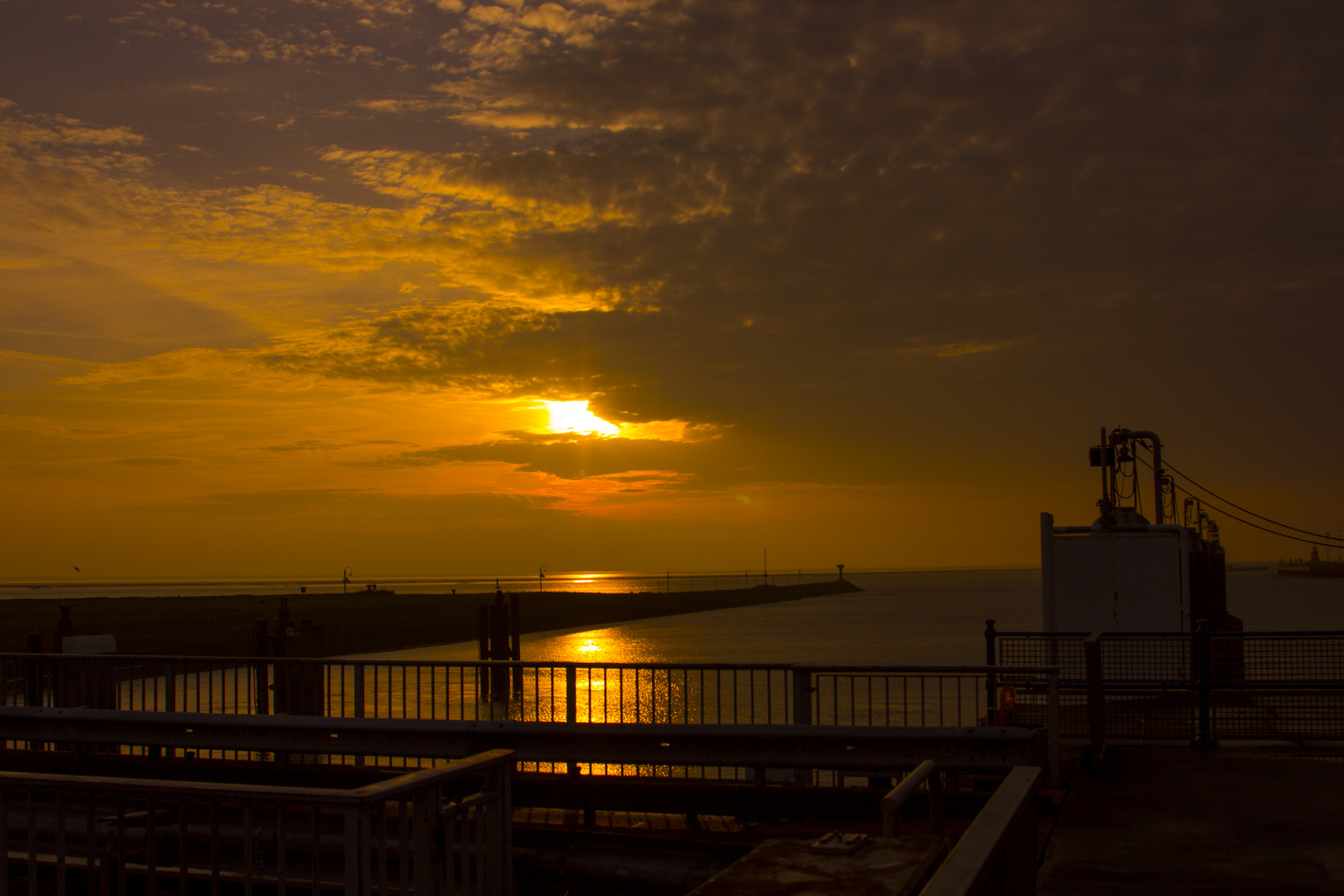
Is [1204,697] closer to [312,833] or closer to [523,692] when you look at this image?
[312,833]

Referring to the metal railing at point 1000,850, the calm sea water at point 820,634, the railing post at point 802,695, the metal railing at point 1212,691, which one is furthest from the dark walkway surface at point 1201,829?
the calm sea water at point 820,634

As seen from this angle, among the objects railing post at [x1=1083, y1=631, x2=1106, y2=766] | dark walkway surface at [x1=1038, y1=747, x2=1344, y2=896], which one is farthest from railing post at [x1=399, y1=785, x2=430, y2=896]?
railing post at [x1=1083, y1=631, x2=1106, y2=766]

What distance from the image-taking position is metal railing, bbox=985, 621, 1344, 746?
46.7 feet

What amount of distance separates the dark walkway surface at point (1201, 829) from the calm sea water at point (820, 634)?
30944mm

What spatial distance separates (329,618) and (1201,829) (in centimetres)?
10045

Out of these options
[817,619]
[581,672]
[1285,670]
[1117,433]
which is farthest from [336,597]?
[1285,670]

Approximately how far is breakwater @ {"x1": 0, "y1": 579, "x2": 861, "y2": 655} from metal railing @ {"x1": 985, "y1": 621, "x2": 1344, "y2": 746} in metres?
34.3

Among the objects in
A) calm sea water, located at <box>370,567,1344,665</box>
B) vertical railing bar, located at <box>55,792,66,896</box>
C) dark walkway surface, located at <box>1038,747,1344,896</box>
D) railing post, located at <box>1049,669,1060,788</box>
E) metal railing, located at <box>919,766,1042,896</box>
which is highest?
metal railing, located at <box>919,766,1042,896</box>

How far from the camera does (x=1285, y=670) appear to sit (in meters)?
16.0

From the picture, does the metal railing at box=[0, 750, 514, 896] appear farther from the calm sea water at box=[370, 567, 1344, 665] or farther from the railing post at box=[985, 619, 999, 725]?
the calm sea water at box=[370, 567, 1344, 665]

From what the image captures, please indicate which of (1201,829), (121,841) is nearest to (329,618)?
(1201,829)

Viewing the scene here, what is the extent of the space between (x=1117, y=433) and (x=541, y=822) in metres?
24.1

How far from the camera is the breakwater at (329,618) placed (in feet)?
192

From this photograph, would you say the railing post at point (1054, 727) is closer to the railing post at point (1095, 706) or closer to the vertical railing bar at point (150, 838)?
the railing post at point (1095, 706)
